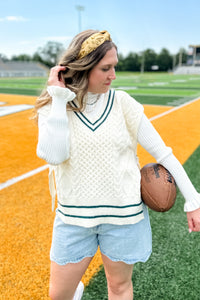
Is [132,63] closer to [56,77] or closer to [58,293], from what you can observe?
[56,77]

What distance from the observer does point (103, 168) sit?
1688 millimetres

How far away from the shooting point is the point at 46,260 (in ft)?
9.34

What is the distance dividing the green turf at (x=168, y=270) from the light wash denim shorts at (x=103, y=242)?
0.83 meters

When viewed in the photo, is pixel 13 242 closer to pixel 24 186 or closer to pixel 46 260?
pixel 46 260

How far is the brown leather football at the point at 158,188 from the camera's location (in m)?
1.81

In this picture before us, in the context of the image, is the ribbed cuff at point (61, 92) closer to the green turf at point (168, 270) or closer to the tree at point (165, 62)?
the green turf at point (168, 270)

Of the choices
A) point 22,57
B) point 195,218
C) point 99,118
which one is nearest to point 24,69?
point 22,57

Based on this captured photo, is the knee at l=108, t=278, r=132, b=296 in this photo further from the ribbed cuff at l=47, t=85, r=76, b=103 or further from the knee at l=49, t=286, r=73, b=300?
the ribbed cuff at l=47, t=85, r=76, b=103

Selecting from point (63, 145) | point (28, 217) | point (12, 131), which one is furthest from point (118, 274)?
point (12, 131)

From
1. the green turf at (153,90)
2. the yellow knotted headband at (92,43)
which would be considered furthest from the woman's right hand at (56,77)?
the green turf at (153,90)

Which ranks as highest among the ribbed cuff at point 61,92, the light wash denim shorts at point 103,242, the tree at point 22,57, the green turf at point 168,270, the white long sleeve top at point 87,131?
the tree at point 22,57

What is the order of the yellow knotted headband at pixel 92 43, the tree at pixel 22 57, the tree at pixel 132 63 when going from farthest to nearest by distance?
1. the tree at pixel 22 57
2. the tree at pixel 132 63
3. the yellow knotted headband at pixel 92 43

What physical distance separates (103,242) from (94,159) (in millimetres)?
516

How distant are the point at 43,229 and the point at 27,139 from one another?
4234 mm
